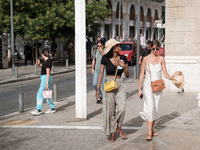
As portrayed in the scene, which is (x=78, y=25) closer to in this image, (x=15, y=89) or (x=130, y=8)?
(x=15, y=89)

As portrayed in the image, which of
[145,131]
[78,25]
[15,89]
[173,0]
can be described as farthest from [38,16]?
[145,131]

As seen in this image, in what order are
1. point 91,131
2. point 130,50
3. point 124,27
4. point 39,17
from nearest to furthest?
point 91,131
point 39,17
point 130,50
point 124,27

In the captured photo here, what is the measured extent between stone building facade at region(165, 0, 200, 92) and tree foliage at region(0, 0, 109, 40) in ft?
40.2

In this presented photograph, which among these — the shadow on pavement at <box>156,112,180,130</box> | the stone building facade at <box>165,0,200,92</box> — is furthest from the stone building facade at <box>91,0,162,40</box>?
the shadow on pavement at <box>156,112,180,130</box>

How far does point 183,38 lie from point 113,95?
797 cm

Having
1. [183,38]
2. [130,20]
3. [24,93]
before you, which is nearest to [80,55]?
[183,38]

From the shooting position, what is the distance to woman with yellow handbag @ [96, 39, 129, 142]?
7273mm

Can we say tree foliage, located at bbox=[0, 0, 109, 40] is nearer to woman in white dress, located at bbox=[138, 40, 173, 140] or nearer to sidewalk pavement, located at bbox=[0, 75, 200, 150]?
sidewalk pavement, located at bbox=[0, 75, 200, 150]

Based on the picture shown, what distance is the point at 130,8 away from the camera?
5441 centimetres

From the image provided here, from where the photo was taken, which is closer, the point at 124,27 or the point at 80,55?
the point at 80,55

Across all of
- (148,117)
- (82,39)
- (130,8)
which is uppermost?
(130,8)

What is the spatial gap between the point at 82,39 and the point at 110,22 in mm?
39971

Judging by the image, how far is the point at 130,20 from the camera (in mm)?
54312

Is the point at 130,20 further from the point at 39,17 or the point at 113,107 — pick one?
the point at 113,107
